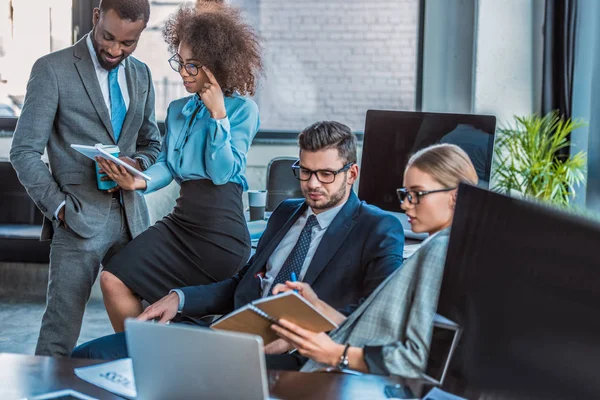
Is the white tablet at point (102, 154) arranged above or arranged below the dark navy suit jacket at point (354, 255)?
above

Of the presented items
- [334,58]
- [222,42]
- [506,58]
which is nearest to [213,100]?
[222,42]

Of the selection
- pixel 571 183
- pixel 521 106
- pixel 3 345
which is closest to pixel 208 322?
pixel 3 345

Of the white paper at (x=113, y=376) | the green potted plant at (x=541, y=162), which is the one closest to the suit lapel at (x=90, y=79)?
the white paper at (x=113, y=376)

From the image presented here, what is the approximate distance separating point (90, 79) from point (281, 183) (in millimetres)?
1309

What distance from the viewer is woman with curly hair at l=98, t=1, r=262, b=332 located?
2.74 m

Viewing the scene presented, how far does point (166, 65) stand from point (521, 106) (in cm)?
255

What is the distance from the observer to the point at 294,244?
7.95ft

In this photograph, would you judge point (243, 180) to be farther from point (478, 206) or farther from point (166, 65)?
point (166, 65)

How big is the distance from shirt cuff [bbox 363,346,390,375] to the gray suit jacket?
155 cm

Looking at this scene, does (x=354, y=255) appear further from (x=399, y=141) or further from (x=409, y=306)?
(x=399, y=141)

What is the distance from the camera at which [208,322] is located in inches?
103

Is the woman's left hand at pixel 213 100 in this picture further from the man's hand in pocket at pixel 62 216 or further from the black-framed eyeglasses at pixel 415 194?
the black-framed eyeglasses at pixel 415 194

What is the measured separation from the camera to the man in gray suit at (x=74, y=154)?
287 cm

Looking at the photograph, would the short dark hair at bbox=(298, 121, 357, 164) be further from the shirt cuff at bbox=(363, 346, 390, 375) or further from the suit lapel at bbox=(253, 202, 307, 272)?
the shirt cuff at bbox=(363, 346, 390, 375)
